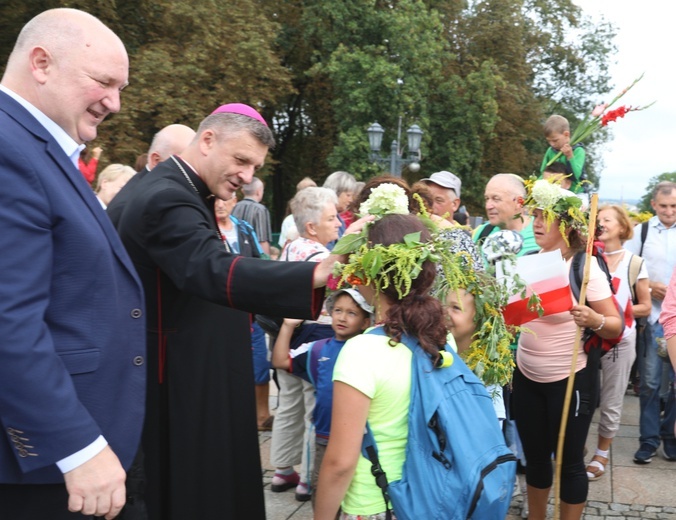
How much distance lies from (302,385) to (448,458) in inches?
125

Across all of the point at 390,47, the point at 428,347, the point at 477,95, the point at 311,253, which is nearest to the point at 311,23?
the point at 390,47

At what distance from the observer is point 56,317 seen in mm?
1914

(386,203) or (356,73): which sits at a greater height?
(356,73)

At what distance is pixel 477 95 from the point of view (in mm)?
23812

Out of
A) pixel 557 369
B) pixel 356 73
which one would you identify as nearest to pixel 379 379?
pixel 557 369

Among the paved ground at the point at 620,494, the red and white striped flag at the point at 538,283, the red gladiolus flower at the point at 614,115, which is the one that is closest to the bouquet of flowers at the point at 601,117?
the red gladiolus flower at the point at 614,115

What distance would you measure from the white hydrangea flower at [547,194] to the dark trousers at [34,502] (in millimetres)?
2967

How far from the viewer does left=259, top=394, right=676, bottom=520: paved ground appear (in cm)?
484

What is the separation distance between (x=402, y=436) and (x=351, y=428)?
0.18 m

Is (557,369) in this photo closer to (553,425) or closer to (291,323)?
(553,425)

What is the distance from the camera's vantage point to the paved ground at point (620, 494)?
484cm

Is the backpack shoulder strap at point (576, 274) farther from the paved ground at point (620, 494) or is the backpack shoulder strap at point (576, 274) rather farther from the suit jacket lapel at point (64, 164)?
the suit jacket lapel at point (64, 164)

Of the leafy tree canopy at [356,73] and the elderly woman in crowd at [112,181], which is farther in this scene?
the leafy tree canopy at [356,73]

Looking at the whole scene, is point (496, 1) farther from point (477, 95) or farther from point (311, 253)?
point (311, 253)
